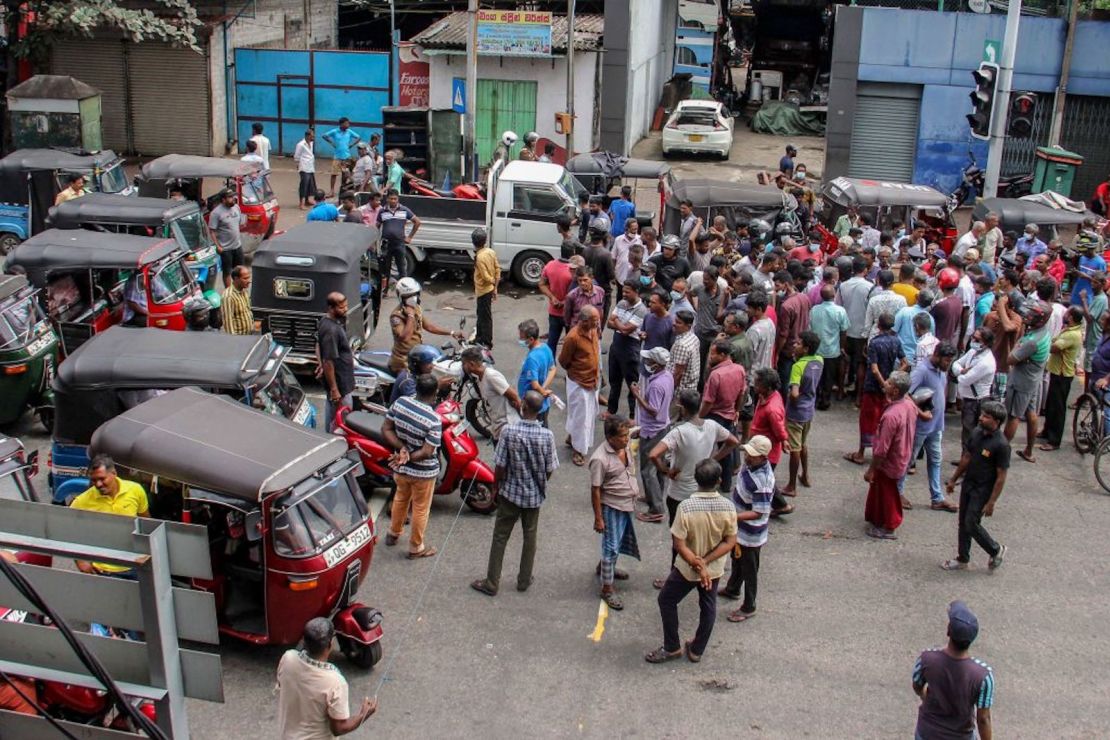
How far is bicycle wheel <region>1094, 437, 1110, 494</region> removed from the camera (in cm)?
1158

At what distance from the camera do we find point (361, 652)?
811cm

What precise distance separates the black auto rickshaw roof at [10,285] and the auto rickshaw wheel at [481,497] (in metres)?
5.35

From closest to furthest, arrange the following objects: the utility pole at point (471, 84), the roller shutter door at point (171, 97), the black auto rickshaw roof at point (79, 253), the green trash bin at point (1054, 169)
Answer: the black auto rickshaw roof at point (79, 253) → the utility pole at point (471, 84) → the green trash bin at point (1054, 169) → the roller shutter door at point (171, 97)

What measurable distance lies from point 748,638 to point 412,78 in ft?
72.3

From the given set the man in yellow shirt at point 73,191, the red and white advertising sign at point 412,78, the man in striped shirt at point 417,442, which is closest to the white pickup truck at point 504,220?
the man in yellow shirt at point 73,191

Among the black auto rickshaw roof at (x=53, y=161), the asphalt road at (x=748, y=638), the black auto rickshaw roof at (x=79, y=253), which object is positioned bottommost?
the asphalt road at (x=748, y=638)

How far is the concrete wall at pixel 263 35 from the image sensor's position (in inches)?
1112

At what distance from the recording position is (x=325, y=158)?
93.8ft

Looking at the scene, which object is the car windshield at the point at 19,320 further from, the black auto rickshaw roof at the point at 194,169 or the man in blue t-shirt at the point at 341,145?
the man in blue t-shirt at the point at 341,145

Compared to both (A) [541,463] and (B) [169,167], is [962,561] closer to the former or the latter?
(A) [541,463]

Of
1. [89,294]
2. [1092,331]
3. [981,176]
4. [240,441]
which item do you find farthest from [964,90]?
[240,441]

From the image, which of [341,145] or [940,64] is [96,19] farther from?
[940,64]

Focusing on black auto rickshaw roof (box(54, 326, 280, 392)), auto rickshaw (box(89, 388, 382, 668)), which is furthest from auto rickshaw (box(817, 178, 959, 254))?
auto rickshaw (box(89, 388, 382, 668))

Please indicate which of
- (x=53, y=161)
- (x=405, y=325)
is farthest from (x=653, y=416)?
(x=53, y=161)
